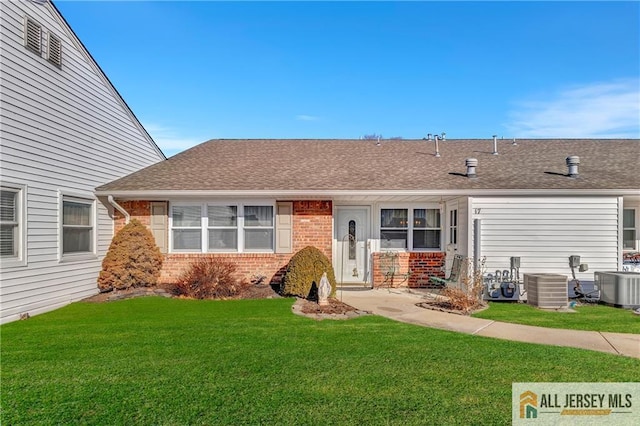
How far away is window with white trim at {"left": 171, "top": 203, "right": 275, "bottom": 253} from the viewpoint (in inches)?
428

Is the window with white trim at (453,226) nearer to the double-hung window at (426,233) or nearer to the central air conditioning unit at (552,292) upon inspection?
the double-hung window at (426,233)

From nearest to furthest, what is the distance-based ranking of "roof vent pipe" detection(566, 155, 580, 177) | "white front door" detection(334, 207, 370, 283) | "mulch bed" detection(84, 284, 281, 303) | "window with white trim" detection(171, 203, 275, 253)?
"mulch bed" detection(84, 284, 281, 303)
"roof vent pipe" detection(566, 155, 580, 177)
"window with white trim" detection(171, 203, 275, 253)
"white front door" detection(334, 207, 370, 283)

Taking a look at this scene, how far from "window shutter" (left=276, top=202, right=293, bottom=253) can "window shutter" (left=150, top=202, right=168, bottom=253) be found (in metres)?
3.08

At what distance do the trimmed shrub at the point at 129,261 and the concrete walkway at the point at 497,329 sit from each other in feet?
17.1

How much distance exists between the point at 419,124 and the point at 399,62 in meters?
8.73

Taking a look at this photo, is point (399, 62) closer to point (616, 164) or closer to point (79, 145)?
point (616, 164)

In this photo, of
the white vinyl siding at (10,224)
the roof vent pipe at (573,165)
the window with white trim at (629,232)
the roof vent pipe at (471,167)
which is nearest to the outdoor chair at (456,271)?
the roof vent pipe at (471,167)

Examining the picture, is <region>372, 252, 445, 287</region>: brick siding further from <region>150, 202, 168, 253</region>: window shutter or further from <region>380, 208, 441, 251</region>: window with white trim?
<region>150, 202, 168, 253</region>: window shutter

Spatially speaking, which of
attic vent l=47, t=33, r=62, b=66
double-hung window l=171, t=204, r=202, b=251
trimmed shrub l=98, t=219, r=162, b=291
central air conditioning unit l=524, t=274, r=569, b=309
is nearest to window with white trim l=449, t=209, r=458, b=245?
central air conditioning unit l=524, t=274, r=569, b=309

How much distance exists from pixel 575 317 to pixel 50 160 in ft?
36.5

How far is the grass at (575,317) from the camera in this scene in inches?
273

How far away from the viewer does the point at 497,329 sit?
21.9 feet

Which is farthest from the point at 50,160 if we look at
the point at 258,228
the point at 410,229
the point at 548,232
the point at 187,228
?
the point at 548,232

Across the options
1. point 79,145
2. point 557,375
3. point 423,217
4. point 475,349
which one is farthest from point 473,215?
point 79,145
